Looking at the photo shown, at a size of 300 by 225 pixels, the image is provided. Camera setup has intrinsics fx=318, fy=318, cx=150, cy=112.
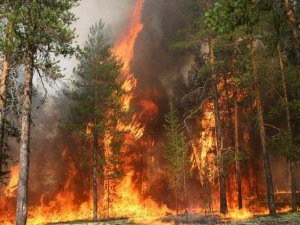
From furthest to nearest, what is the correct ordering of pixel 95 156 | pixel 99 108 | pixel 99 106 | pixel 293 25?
pixel 99 106
pixel 99 108
pixel 95 156
pixel 293 25

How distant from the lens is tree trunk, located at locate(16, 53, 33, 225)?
12.8 metres

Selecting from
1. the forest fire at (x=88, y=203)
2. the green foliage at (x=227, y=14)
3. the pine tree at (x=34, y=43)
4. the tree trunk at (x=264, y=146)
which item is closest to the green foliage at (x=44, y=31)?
the pine tree at (x=34, y=43)

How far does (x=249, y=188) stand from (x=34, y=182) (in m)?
24.3

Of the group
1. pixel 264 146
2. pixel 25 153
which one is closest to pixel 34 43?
pixel 25 153

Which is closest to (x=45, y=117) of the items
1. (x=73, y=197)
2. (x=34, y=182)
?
(x=34, y=182)

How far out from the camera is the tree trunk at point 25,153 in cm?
1279

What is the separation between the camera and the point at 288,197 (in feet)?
93.0

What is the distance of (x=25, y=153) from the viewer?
13.3 metres

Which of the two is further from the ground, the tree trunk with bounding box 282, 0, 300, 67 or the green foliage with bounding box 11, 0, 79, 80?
the green foliage with bounding box 11, 0, 79, 80

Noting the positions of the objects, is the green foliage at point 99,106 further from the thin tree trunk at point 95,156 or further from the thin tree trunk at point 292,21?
the thin tree trunk at point 292,21

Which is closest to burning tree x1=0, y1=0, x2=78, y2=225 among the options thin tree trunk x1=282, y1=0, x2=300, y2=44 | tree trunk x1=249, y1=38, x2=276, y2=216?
thin tree trunk x1=282, y1=0, x2=300, y2=44

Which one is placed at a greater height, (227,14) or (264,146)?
(227,14)

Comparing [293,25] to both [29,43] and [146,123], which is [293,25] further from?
[146,123]

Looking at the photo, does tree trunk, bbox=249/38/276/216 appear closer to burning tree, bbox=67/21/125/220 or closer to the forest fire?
burning tree, bbox=67/21/125/220
